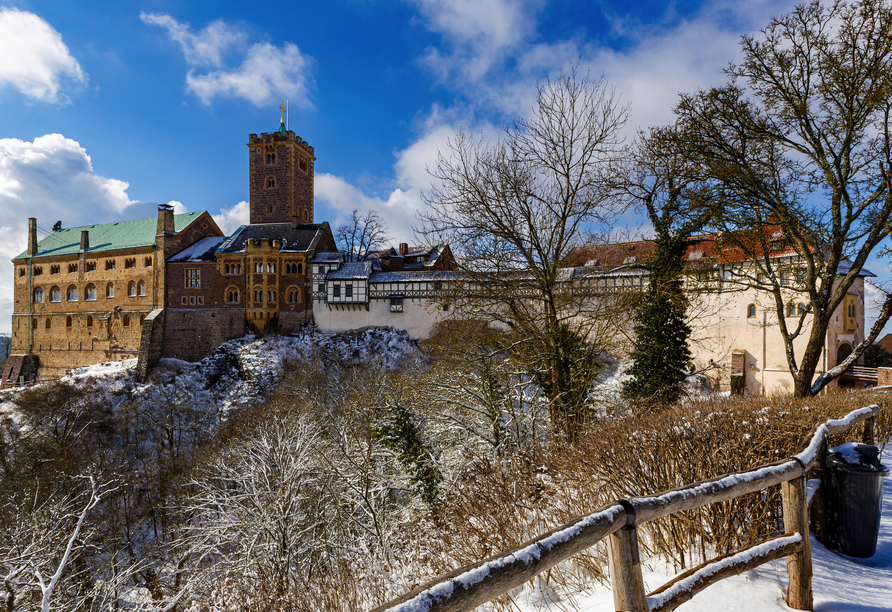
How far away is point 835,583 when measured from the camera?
121 inches

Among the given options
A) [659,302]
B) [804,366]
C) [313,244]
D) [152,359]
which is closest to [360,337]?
[313,244]

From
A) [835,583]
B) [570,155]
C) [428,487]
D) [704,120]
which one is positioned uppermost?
[704,120]

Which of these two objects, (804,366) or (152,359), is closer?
(804,366)

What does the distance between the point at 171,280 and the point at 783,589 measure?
44003mm

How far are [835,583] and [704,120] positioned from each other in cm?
949

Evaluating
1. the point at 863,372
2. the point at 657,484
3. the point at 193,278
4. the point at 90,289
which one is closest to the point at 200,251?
the point at 193,278

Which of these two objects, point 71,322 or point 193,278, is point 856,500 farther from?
point 71,322

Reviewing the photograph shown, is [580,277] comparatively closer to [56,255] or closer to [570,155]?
[570,155]

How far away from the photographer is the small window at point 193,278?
38375mm

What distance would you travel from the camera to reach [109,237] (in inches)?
1732

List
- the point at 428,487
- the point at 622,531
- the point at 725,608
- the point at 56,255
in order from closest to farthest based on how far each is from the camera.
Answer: the point at 622,531 → the point at 725,608 → the point at 428,487 → the point at 56,255

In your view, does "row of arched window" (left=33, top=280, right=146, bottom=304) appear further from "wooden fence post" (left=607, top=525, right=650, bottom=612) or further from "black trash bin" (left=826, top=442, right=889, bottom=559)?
"black trash bin" (left=826, top=442, right=889, bottom=559)

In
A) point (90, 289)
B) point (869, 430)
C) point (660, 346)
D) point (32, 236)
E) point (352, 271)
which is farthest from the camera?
point (32, 236)

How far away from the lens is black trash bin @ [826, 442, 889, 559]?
356cm
